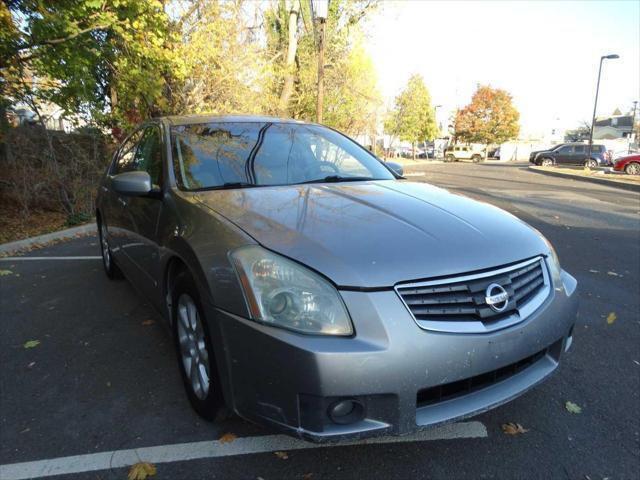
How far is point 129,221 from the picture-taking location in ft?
11.7

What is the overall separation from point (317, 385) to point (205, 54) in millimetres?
10063

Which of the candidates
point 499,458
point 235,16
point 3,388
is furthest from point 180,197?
point 235,16

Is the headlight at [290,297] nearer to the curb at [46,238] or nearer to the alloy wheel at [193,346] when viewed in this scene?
the alloy wheel at [193,346]

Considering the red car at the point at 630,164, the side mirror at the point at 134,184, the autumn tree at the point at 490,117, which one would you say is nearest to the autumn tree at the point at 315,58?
the red car at the point at 630,164

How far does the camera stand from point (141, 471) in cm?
213

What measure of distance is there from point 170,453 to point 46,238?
6.45 meters

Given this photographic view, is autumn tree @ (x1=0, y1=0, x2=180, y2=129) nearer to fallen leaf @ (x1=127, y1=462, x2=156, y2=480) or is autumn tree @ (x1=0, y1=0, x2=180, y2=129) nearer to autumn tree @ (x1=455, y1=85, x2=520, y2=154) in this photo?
fallen leaf @ (x1=127, y1=462, x2=156, y2=480)

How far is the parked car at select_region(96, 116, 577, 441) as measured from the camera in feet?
5.85

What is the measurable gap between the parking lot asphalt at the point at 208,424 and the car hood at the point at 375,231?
37.2 inches

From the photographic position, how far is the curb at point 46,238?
22.3ft

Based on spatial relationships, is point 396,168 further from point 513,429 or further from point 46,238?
point 46,238

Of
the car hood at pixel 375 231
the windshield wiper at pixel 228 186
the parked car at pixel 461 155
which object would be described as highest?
the windshield wiper at pixel 228 186

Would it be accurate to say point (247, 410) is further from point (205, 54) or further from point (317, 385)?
point (205, 54)

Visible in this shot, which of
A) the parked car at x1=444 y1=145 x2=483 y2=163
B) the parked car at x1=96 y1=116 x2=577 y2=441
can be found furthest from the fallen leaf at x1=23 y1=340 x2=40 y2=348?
the parked car at x1=444 y1=145 x2=483 y2=163
